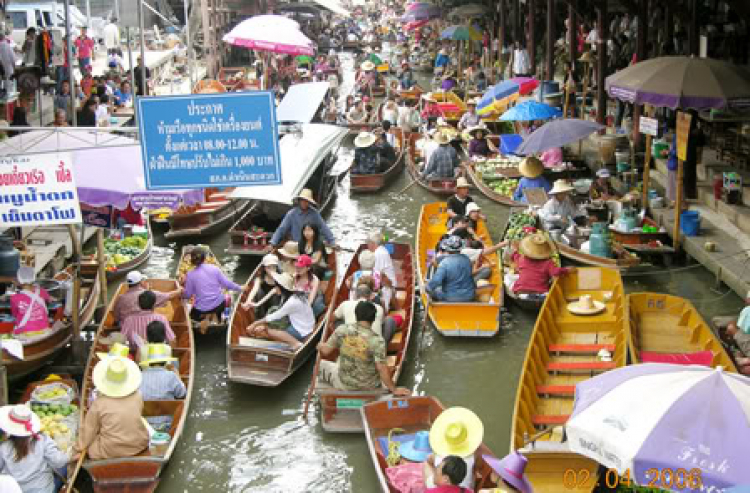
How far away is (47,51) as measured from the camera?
19.4m

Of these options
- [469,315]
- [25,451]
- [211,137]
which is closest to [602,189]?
[469,315]

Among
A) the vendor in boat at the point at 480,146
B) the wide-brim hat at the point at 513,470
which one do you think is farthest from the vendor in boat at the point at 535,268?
the vendor in boat at the point at 480,146

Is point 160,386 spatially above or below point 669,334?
above

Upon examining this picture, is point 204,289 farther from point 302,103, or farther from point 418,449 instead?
point 302,103

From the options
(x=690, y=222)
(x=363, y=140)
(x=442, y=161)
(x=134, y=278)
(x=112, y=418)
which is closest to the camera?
(x=112, y=418)

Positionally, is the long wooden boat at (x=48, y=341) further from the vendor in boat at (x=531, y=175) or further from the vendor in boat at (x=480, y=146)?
the vendor in boat at (x=480, y=146)

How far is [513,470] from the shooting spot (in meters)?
6.85

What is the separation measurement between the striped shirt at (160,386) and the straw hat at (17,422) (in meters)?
1.87

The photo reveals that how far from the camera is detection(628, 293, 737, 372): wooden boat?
9664mm

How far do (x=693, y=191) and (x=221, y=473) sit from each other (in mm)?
10186

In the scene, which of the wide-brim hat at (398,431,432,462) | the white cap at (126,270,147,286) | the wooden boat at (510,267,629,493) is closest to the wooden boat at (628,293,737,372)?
the wooden boat at (510,267,629,493)

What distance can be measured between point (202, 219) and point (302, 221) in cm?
360

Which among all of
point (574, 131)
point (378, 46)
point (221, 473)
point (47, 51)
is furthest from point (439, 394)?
point (378, 46)

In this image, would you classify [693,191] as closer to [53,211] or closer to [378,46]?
[53,211]
